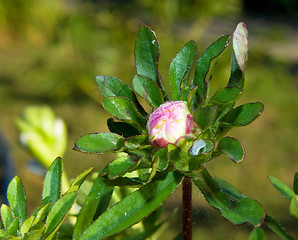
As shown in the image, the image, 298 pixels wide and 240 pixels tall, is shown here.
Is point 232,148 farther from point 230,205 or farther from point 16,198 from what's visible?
point 16,198

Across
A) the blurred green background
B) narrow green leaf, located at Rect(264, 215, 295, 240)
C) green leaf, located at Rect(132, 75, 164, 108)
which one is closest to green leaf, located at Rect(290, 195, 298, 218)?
narrow green leaf, located at Rect(264, 215, 295, 240)

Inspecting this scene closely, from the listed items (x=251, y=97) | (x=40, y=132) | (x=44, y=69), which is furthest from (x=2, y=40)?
(x=40, y=132)

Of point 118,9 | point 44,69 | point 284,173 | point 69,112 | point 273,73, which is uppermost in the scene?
point 118,9

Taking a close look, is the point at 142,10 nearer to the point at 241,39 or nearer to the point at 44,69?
the point at 44,69

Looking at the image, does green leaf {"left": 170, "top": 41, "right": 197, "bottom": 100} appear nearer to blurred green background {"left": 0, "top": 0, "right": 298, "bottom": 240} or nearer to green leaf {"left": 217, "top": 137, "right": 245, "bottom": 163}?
green leaf {"left": 217, "top": 137, "right": 245, "bottom": 163}

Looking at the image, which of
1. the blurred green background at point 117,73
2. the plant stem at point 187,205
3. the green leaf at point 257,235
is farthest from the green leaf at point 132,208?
the blurred green background at point 117,73

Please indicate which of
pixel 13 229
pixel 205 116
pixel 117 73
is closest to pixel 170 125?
pixel 205 116
